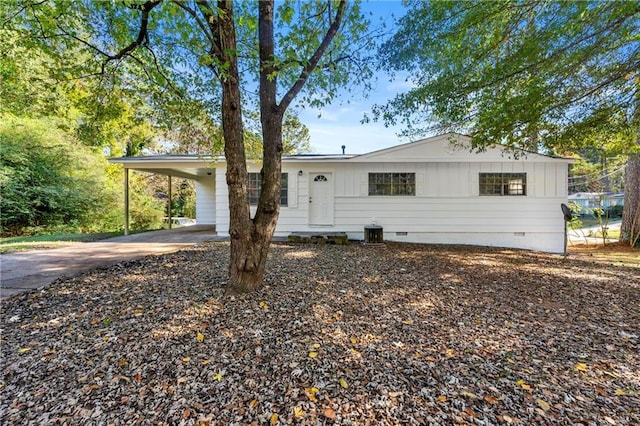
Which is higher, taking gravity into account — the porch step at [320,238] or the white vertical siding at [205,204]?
the white vertical siding at [205,204]

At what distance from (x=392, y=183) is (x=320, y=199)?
2.29 m

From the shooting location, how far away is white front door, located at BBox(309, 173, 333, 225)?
951 cm

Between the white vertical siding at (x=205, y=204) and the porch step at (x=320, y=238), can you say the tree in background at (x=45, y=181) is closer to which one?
the white vertical siding at (x=205, y=204)

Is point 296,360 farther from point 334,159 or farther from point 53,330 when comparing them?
point 334,159

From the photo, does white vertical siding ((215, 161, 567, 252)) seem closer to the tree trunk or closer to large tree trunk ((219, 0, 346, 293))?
the tree trunk

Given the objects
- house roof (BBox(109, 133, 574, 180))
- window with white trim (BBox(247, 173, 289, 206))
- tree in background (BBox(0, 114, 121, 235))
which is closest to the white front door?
house roof (BBox(109, 133, 574, 180))

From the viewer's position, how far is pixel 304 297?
12.2 ft

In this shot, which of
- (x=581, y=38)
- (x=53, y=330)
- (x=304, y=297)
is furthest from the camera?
(x=581, y=38)

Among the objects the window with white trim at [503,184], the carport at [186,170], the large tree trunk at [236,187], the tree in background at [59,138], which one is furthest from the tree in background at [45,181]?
the window with white trim at [503,184]

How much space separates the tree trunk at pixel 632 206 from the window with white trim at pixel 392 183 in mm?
7658

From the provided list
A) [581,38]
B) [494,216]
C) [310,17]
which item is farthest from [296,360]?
[494,216]

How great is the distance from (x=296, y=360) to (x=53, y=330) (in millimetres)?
2355

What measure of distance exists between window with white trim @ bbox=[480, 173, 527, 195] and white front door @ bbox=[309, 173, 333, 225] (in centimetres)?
A: 468

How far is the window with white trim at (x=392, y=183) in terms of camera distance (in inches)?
368
